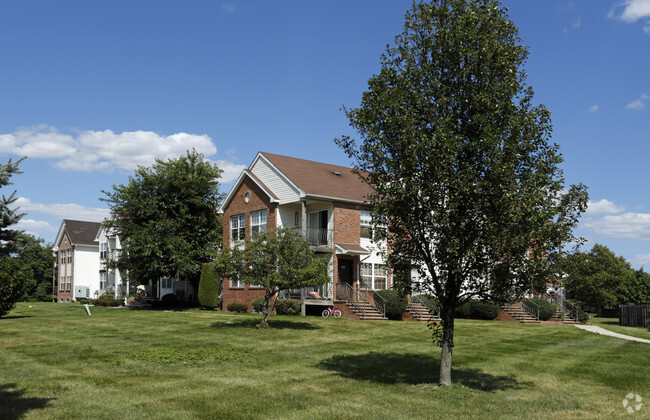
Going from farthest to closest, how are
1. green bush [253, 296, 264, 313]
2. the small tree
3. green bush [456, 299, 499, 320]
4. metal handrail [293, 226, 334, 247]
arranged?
green bush [456, 299, 499, 320] < green bush [253, 296, 264, 313] < metal handrail [293, 226, 334, 247] < the small tree

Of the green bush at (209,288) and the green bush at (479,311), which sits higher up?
the green bush at (209,288)

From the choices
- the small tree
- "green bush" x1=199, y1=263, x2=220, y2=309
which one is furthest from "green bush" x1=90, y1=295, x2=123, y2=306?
the small tree

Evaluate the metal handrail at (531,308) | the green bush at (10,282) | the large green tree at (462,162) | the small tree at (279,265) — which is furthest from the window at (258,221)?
the large green tree at (462,162)

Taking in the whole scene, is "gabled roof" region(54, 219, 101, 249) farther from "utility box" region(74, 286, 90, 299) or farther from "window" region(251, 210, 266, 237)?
"window" region(251, 210, 266, 237)

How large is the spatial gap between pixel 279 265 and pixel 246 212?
1356 centimetres

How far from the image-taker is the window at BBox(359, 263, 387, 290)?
106ft

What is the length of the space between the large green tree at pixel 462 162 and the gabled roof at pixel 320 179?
57.5ft

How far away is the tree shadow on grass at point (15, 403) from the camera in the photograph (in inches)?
355

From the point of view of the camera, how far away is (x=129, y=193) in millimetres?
39875

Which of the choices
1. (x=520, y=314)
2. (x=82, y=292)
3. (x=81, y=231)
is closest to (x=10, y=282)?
(x=520, y=314)

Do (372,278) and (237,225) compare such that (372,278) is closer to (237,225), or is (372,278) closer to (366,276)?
(366,276)

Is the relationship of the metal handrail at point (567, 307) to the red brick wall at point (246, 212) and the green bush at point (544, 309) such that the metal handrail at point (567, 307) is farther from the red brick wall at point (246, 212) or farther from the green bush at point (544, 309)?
the red brick wall at point (246, 212)

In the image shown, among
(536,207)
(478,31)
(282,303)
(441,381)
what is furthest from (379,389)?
(282,303)

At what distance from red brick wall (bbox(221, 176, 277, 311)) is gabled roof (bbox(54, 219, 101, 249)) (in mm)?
34704
